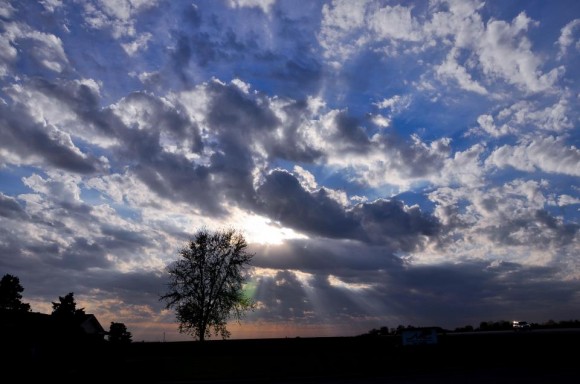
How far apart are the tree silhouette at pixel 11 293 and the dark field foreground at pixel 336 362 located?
50.0 meters

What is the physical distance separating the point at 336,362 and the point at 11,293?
235 feet

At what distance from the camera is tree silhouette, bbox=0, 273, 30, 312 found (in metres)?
81.9

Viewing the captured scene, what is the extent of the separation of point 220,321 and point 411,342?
27.3 metres

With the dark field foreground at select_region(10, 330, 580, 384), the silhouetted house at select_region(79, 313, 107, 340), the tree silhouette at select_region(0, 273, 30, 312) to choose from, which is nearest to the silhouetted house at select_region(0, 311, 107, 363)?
the dark field foreground at select_region(10, 330, 580, 384)

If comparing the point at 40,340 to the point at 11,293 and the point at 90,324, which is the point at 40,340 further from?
the point at 11,293

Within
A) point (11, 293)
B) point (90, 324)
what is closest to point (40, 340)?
point (90, 324)

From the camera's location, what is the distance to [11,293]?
83062 millimetres

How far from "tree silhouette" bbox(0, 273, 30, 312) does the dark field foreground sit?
49972 millimetres

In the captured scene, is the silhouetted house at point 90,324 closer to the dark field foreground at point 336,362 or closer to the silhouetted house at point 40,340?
the silhouetted house at point 40,340

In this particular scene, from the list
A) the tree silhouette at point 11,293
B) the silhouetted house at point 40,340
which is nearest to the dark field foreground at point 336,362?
the silhouetted house at point 40,340

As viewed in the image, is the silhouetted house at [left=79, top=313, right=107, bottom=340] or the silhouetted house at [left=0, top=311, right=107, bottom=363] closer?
the silhouetted house at [left=0, top=311, right=107, bottom=363]

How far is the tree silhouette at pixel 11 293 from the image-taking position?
81.9m

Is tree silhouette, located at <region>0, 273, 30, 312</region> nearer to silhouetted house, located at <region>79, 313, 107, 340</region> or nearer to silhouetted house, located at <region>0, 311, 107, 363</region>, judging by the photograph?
silhouetted house, located at <region>79, 313, 107, 340</region>

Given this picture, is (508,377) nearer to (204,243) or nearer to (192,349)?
(192,349)
